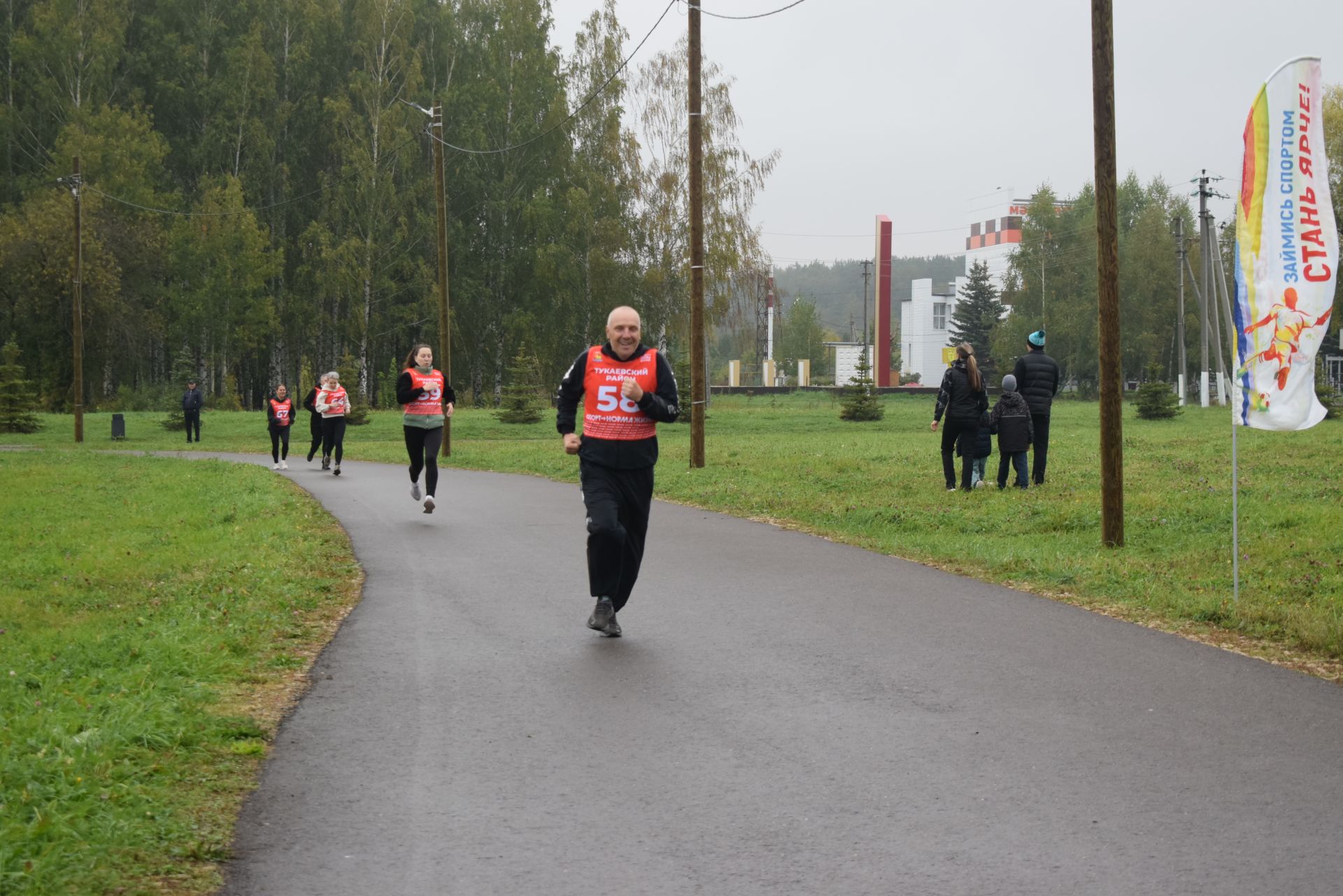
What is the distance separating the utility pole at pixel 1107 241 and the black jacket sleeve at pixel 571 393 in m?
5.15

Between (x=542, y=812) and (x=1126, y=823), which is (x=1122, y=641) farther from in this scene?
(x=542, y=812)

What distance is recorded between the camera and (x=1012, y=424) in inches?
664

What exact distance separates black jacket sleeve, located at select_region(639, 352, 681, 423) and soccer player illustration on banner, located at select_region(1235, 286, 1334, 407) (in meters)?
3.82

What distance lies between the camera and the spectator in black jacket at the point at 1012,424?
16.8 meters

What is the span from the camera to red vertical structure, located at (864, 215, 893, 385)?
255 feet

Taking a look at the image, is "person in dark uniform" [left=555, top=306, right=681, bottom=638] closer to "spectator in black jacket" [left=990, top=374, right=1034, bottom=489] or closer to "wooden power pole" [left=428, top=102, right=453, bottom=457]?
"spectator in black jacket" [left=990, top=374, right=1034, bottom=489]

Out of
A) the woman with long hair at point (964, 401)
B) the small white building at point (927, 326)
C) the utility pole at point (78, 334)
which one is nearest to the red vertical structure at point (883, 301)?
the utility pole at point (78, 334)

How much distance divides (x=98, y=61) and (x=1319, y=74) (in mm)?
54011

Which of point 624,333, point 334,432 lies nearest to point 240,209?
point 334,432

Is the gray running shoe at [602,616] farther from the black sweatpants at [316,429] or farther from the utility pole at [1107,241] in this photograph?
the black sweatpants at [316,429]

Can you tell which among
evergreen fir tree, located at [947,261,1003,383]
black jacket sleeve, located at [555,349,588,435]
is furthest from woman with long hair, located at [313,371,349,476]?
evergreen fir tree, located at [947,261,1003,383]

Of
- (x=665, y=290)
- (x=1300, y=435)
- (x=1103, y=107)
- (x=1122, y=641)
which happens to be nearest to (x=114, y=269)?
(x=665, y=290)

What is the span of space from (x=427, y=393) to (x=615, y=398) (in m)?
7.71

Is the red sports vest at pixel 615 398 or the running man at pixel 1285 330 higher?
the running man at pixel 1285 330
